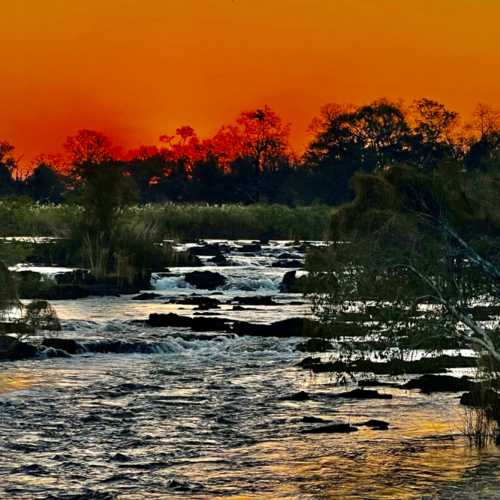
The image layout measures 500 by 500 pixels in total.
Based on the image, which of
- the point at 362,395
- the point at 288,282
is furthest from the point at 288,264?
the point at 362,395

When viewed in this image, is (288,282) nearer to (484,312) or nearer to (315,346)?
(315,346)

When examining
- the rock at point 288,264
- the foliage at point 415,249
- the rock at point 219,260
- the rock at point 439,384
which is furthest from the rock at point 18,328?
the rock at point 288,264

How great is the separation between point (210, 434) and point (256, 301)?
915 inches

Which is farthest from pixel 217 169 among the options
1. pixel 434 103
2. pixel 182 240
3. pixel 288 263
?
pixel 288 263

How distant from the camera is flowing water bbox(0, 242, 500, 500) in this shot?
1512 centimetres

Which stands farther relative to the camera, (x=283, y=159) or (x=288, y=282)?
(x=283, y=159)

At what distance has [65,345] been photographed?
28.1m

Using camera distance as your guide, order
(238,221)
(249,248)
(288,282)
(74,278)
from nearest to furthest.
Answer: (74,278)
(288,282)
(249,248)
(238,221)

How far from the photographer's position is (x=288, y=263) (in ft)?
186

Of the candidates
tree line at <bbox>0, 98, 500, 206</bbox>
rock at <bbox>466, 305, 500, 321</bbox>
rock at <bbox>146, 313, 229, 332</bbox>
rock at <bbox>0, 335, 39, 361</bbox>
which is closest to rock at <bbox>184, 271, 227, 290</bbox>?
rock at <bbox>146, 313, 229, 332</bbox>

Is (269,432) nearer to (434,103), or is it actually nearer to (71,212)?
(71,212)

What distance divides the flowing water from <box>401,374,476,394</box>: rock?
0.56 metres

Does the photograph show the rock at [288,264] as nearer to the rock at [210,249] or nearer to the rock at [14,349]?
the rock at [210,249]

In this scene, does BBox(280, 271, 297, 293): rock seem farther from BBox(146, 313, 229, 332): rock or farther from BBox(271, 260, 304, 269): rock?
BBox(146, 313, 229, 332): rock
